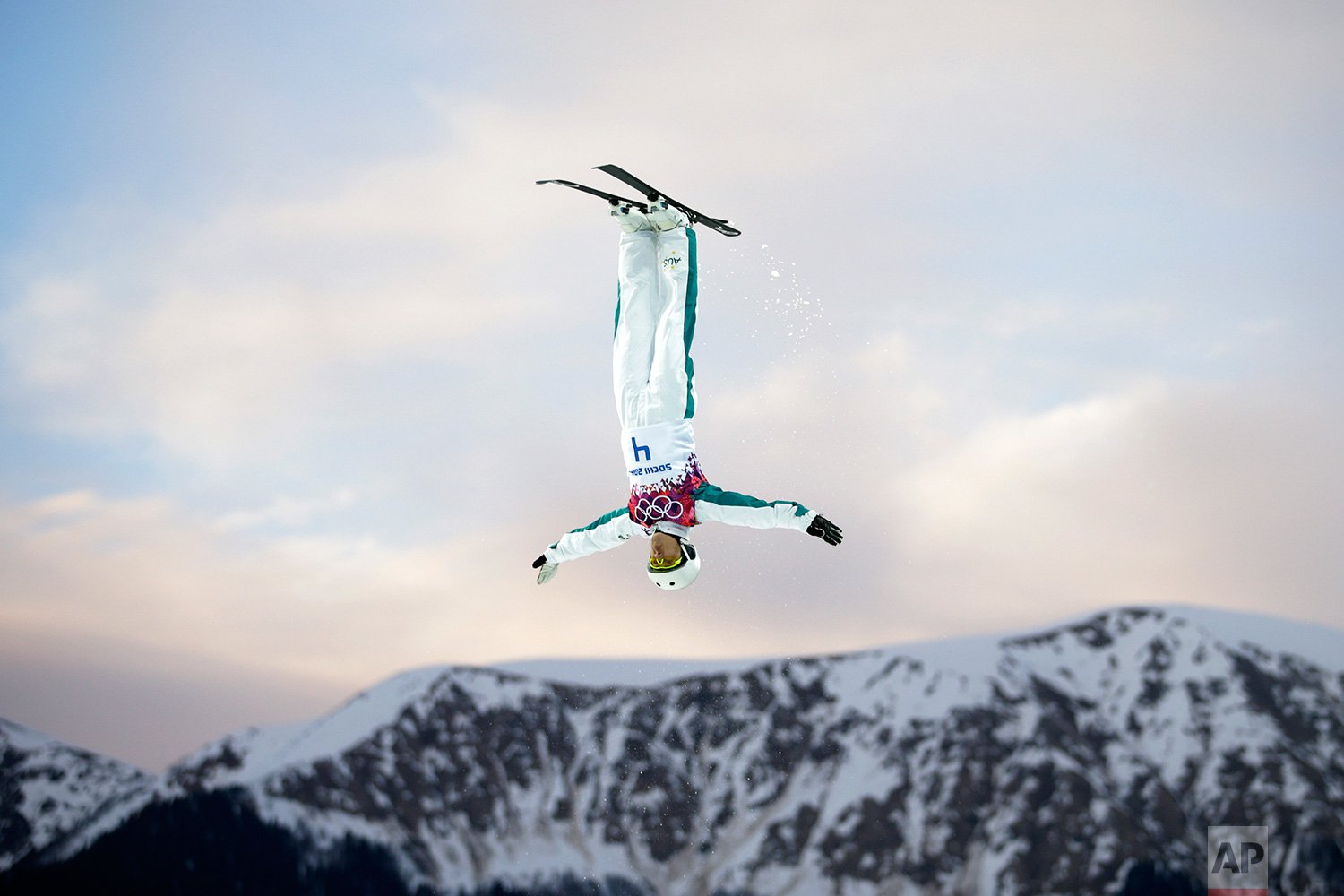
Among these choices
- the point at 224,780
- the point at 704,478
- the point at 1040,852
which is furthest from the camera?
the point at 224,780

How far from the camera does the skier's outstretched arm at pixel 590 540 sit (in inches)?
621

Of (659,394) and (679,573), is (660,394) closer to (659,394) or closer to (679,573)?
(659,394)

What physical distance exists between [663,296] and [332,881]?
17217cm

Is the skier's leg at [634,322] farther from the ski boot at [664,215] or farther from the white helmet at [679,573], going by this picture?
the white helmet at [679,573]

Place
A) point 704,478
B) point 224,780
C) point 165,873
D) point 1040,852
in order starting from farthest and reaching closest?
1. point 224,780
2. point 1040,852
3. point 165,873
4. point 704,478

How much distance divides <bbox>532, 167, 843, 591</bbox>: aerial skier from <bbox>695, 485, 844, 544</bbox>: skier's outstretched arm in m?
0.01

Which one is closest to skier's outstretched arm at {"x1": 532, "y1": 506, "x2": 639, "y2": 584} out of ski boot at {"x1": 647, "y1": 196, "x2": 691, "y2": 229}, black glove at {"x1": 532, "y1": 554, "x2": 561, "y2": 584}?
black glove at {"x1": 532, "y1": 554, "x2": 561, "y2": 584}

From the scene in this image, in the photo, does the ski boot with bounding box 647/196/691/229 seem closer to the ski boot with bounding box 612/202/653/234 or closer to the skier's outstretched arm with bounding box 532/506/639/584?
the ski boot with bounding box 612/202/653/234

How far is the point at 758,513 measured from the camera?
1480 centimetres

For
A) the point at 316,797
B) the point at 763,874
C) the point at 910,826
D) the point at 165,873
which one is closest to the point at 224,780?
the point at 316,797

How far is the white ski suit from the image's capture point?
1527cm

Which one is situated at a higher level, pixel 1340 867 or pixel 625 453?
pixel 625 453

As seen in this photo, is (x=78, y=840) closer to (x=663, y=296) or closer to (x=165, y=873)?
(x=165, y=873)

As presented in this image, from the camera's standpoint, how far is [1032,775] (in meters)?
192
